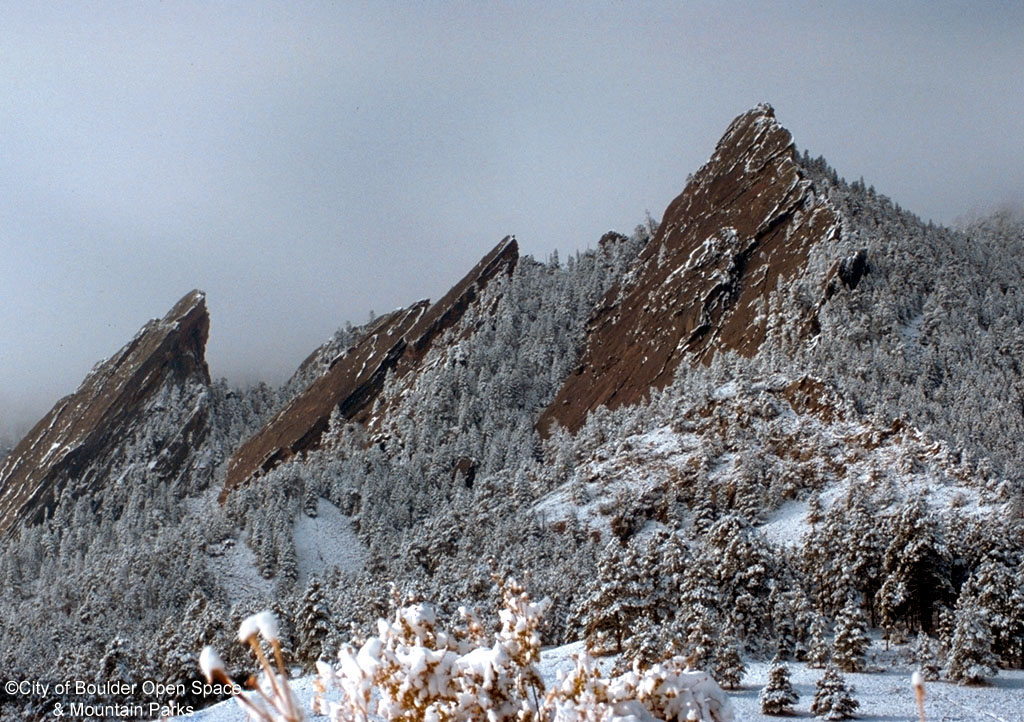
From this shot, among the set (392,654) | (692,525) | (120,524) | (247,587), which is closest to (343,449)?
(120,524)

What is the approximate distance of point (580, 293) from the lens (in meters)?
182

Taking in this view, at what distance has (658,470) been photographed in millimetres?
94375

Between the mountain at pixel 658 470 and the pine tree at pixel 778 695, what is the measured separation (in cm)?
553

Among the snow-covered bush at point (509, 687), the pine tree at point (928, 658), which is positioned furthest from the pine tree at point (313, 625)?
the snow-covered bush at point (509, 687)

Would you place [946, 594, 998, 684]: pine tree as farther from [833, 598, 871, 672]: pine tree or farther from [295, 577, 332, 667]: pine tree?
[295, 577, 332, 667]: pine tree

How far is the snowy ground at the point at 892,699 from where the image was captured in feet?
108

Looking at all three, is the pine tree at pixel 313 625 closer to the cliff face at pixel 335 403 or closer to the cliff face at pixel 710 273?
the cliff face at pixel 710 273

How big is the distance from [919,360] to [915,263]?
26.9 metres

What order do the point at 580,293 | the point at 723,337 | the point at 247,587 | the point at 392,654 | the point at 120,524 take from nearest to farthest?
the point at 392,654 < the point at 247,587 < the point at 723,337 < the point at 120,524 < the point at 580,293

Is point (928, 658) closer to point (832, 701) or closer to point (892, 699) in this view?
point (892, 699)

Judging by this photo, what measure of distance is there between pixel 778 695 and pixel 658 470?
61097 mm

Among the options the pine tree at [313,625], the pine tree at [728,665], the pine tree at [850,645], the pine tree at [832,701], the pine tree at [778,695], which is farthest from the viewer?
the pine tree at [313,625]

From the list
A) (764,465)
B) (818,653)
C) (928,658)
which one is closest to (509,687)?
(818,653)

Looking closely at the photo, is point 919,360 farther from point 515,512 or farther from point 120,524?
point 120,524
